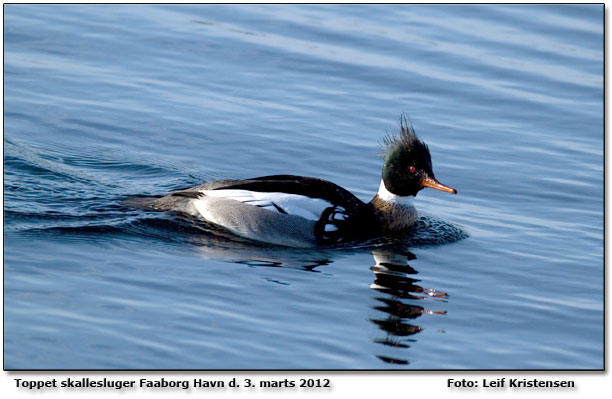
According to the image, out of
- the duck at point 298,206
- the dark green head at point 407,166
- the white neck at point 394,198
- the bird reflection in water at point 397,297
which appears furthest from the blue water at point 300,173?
the dark green head at point 407,166

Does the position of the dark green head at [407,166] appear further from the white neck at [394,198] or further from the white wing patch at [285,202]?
the white wing patch at [285,202]

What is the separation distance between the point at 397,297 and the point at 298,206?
2206 mm

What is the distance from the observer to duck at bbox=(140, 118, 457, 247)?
11953 millimetres

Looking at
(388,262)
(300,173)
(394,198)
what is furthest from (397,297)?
(300,173)

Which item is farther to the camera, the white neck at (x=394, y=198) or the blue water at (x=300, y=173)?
the white neck at (x=394, y=198)

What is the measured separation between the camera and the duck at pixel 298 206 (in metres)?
12.0

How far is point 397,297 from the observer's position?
1030cm

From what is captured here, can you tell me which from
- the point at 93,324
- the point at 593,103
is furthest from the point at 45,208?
the point at 593,103

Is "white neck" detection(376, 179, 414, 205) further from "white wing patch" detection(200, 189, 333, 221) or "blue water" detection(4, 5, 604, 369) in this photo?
"white wing patch" detection(200, 189, 333, 221)

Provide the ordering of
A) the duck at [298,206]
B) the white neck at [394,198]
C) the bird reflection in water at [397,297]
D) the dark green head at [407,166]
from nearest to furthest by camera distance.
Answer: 1. the bird reflection in water at [397,297]
2. the duck at [298,206]
3. the dark green head at [407,166]
4. the white neck at [394,198]

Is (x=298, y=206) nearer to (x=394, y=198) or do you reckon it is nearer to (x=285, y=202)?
(x=285, y=202)

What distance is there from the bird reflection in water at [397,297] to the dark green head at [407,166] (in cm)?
103

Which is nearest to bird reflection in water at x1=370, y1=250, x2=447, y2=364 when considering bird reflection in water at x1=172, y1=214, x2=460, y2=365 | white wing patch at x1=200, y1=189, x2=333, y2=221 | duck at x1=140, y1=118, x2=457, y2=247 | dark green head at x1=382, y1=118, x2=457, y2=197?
bird reflection in water at x1=172, y1=214, x2=460, y2=365

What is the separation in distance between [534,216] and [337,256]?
9.91 ft
